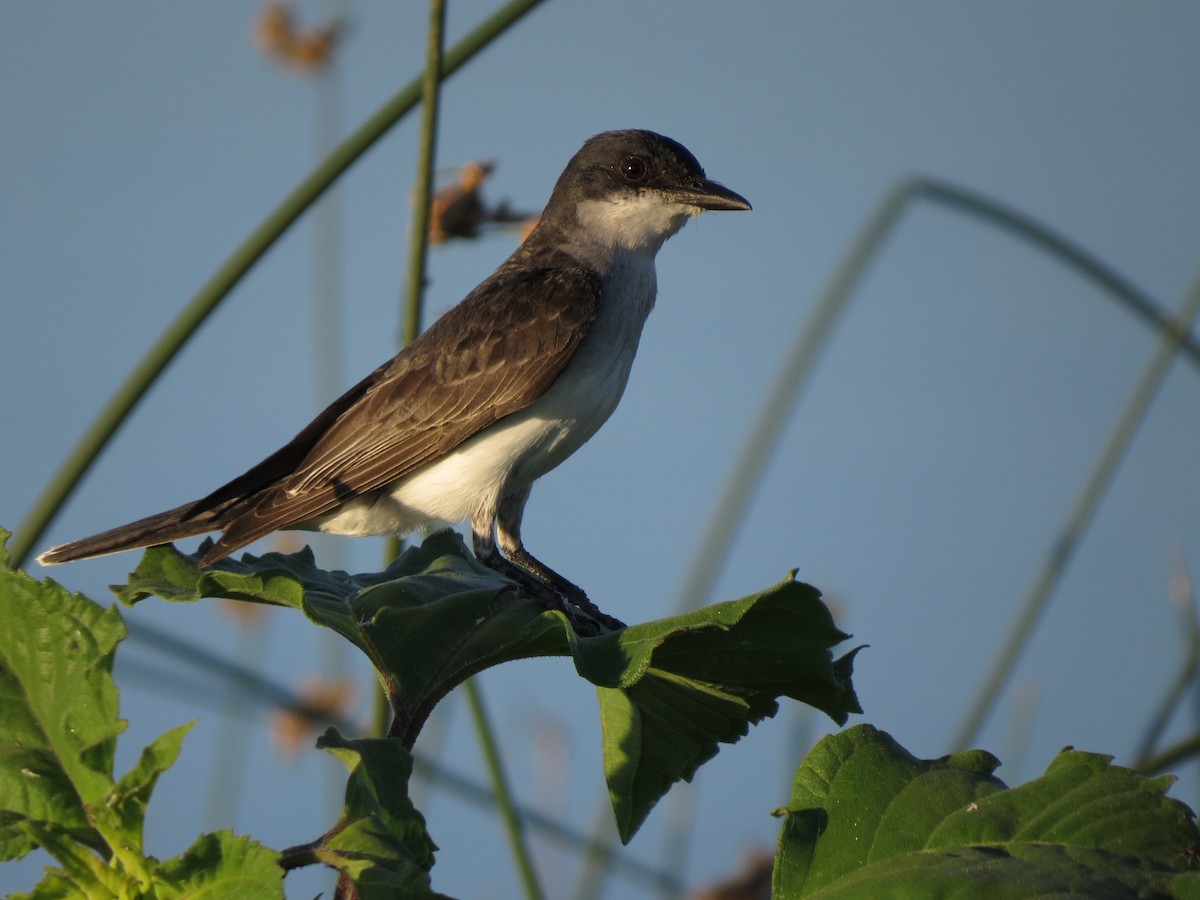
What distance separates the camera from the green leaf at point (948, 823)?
200cm

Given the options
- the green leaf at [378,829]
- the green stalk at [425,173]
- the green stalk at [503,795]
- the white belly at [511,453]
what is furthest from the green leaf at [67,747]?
the white belly at [511,453]

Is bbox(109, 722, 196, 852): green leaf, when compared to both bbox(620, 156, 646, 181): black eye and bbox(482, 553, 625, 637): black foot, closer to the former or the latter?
bbox(482, 553, 625, 637): black foot

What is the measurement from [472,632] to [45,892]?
86 cm

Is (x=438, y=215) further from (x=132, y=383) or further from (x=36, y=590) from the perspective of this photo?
(x=36, y=590)

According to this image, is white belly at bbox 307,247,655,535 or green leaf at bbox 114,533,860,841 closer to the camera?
green leaf at bbox 114,533,860,841

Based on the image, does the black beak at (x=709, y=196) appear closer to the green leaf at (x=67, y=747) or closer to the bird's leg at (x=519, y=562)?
the bird's leg at (x=519, y=562)

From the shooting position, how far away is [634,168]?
226 inches

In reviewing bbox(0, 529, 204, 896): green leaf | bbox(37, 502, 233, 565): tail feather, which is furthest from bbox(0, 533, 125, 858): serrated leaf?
bbox(37, 502, 233, 565): tail feather

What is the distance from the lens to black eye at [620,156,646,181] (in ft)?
18.8

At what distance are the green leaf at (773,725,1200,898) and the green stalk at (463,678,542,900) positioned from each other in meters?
1.69

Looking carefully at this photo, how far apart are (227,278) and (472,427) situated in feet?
5.05

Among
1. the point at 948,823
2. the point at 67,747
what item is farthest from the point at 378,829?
the point at 948,823

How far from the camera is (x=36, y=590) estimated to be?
184cm

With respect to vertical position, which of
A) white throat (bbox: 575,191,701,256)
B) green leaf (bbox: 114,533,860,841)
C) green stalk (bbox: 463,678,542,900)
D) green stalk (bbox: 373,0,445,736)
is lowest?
green stalk (bbox: 463,678,542,900)
